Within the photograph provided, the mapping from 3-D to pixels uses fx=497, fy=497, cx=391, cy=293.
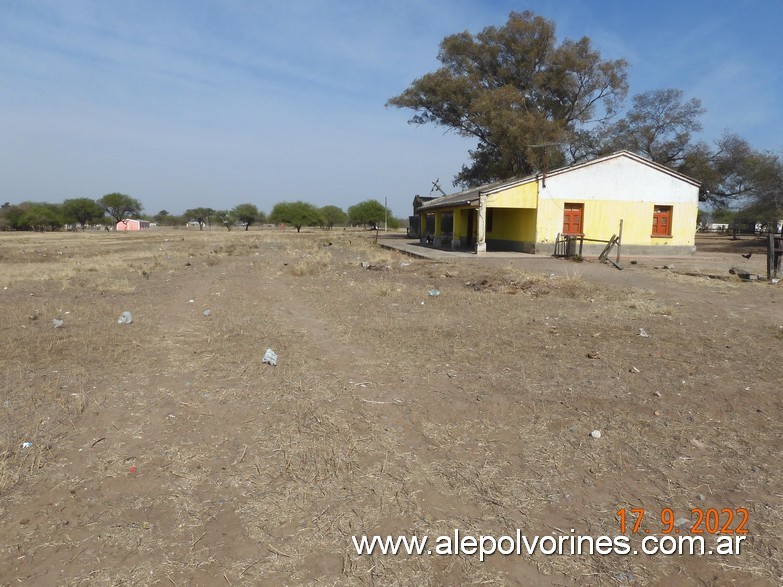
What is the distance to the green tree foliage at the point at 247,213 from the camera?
309 feet

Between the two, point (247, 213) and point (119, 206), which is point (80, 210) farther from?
point (247, 213)

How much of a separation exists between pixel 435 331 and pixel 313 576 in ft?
16.3

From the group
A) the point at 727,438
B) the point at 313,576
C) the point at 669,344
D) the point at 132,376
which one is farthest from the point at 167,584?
the point at 669,344

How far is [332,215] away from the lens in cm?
9669

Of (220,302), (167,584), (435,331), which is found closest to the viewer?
(167,584)

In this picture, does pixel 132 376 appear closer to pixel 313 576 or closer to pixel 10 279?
pixel 313 576

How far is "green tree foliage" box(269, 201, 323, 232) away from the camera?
82562 mm

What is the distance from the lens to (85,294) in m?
10.6

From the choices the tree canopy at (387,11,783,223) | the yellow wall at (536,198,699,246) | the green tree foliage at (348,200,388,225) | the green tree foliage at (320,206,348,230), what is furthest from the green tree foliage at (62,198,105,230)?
the yellow wall at (536,198,699,246)

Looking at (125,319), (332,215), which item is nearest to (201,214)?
(332,215)

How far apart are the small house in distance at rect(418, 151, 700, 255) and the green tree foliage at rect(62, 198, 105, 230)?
3044 inches

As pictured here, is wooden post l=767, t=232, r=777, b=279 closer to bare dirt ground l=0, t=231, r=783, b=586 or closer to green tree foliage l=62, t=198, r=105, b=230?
bare dirt ground l=0, t=231, r=783, b=586

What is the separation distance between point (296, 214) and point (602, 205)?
6518 cm

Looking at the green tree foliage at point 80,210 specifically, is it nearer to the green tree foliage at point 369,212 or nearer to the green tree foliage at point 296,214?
the green tree foliage at point 296,214
